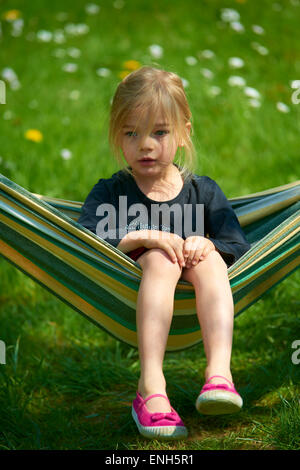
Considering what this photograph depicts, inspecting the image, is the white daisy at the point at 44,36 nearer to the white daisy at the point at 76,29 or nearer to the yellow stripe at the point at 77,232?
the white daisy at the point at 76,29

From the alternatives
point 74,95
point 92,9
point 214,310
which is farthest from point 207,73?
point 214,310

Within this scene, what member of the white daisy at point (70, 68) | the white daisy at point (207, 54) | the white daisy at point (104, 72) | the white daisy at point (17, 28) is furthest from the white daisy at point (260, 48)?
the white daisy at point (17, 28)

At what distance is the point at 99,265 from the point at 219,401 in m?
0.47

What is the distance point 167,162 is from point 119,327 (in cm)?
49

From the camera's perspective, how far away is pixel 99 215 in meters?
1.78

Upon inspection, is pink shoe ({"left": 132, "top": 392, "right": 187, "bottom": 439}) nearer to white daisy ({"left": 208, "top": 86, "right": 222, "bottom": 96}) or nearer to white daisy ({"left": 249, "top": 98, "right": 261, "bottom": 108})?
white daisy ({"left": 249, "top": 98, "right": 261, "bottom": 108})

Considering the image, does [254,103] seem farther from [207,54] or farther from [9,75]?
[9,75]

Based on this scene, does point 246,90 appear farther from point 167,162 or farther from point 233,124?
point 167,162

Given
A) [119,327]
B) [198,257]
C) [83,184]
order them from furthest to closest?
[83,184] < [119,327] < [198,257]

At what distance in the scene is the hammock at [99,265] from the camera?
5.15 feet

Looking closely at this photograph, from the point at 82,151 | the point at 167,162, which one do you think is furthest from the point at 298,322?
the point at 82,151

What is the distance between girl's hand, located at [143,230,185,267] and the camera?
1.58 meters

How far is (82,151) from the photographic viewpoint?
10.9 ft
